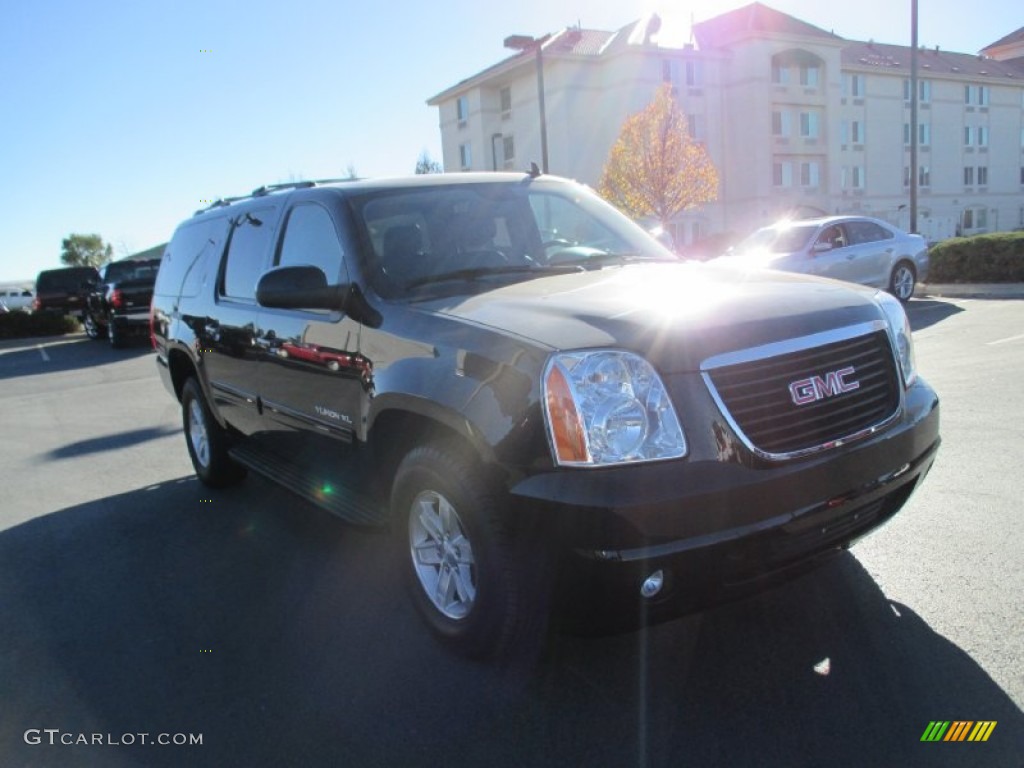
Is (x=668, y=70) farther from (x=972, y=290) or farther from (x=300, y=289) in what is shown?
(x=300, y=289)

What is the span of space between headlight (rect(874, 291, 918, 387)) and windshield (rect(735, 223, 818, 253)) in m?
10.5

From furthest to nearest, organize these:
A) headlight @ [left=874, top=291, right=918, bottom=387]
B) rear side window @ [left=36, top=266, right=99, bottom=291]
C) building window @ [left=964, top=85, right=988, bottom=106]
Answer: building window @ [left=964, top=85, right=988, bottom=106], rear side window @ [left=36, top=266, right=99, bottom=291], headlight @ [left=874, top=291, right=918, bottom=387]

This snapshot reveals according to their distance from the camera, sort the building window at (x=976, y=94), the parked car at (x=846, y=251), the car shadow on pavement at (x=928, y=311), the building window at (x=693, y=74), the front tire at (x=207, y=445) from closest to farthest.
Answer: the front tire at (x=207, y=445), the car shadow on pavement at (x=928, y=311), the parked car at (x=846, y=251), the building window at (x=693, y=74), the building window at (x=976, y=94)

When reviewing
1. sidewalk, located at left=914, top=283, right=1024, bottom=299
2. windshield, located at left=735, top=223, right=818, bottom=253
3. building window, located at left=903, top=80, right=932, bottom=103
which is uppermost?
building window, located at left=903, top=80, right=932, bottom=103

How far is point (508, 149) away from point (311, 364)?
158 ft

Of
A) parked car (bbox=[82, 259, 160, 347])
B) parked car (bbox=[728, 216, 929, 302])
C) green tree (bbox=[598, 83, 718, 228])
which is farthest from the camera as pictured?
green tree (bbox=[598, 83, 718, 228])

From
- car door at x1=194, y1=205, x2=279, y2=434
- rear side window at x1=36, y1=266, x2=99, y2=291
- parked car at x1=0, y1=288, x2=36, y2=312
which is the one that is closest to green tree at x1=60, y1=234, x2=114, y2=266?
parked car at x1=0, y1=288, x2=36, y2=312

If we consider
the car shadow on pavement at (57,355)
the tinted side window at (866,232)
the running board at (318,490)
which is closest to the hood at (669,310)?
the running board at (318,490)

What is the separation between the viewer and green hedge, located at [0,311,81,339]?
74.8 feet

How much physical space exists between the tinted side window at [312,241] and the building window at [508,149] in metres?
46.5

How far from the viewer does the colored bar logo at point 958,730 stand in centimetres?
251

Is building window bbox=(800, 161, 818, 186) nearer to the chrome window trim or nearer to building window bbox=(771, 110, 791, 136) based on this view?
building window bbox=(771, 110, 791, 136)

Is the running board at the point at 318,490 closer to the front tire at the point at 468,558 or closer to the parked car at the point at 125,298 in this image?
the front tire at the point at 468,558

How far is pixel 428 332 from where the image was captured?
3127 millimetres
